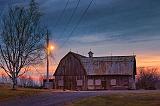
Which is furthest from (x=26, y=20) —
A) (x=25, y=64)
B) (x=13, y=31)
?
(x=25, y=64)

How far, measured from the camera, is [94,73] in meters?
78.4

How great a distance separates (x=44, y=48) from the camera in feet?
189

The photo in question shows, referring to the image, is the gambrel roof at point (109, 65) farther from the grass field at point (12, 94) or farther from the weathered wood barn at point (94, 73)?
the grass field at point (12, 94)

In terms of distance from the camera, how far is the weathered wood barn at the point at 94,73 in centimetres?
7725

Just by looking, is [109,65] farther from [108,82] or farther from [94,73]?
[108,82]

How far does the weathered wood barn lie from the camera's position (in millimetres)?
77250

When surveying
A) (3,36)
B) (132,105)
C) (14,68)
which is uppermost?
(3,36)

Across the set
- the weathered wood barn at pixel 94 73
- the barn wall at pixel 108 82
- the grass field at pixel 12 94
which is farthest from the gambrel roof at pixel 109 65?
the grass field at pixel 12 94

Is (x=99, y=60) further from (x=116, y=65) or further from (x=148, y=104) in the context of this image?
(x=148, y=104)

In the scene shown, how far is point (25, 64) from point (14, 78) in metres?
2.53

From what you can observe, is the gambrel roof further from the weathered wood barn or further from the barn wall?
the barn wall

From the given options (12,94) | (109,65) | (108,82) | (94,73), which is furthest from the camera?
(109,65)

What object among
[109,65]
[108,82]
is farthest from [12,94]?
[109,65]

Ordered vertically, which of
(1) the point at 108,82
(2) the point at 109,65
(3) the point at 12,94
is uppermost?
(2) the point at 109,65
